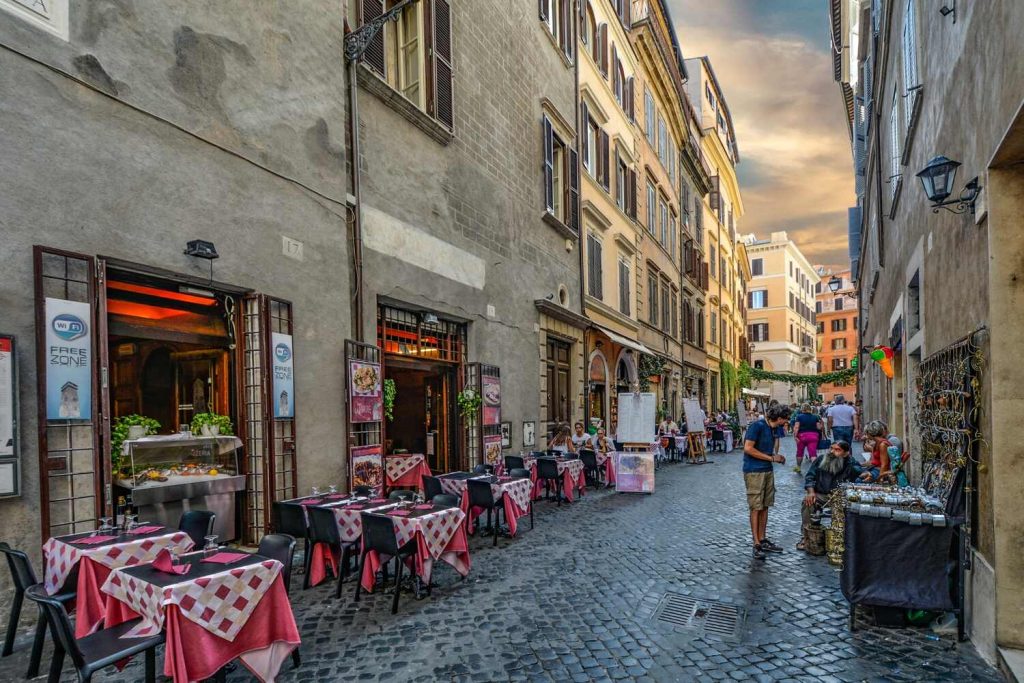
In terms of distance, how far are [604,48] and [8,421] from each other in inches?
735

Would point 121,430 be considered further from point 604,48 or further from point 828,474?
point 604,48

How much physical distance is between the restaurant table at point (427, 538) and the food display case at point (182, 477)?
1.68 m

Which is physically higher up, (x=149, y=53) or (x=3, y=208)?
(x=149, y=53)

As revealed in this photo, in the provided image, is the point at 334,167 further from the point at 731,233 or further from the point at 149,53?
the point at 731,233

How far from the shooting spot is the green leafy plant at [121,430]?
598 cm

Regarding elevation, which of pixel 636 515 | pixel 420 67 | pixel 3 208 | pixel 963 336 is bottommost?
pixel 636 515

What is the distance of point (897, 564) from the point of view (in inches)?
193

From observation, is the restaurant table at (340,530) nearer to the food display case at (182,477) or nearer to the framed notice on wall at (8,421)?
the food display case at (182,477)

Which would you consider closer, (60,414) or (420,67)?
(60,414)

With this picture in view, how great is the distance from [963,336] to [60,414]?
7.12 meters

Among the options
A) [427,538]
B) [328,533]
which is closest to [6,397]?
[328,533]

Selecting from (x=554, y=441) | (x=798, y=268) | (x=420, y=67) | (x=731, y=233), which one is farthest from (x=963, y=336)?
(x=798, y=268)

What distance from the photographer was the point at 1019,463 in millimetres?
4070

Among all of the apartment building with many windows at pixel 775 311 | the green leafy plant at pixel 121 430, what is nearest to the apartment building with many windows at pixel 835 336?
the apartment building with many windows at pixel 775 311
